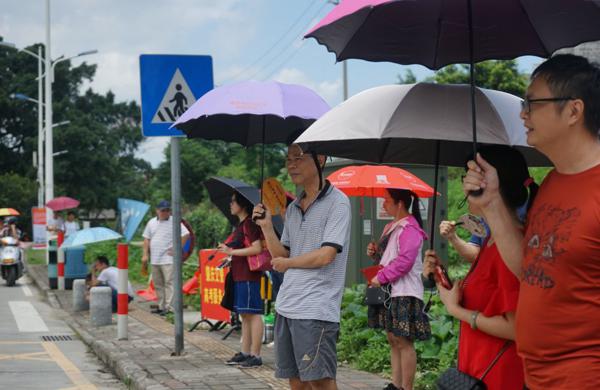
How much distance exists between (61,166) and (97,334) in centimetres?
5088

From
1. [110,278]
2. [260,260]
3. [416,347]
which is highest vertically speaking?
[260,260]

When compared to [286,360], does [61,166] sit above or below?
above

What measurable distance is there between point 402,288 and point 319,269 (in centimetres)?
190

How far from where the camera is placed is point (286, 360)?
193 inches

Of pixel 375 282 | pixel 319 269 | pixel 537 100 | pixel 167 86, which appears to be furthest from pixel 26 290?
pixel 537 100

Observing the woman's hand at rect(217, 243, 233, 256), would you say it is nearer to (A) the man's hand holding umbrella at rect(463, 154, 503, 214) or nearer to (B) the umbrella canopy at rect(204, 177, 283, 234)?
(B) the umbrella canopy at rect(204, 177, 283, 234)

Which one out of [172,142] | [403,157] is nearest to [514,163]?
[403,157]

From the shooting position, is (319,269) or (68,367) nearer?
(319,269)

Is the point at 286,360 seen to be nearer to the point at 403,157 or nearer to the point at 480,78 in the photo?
the point at 403,157

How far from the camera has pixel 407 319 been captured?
6.54 m

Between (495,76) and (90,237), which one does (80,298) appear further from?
(495,76)

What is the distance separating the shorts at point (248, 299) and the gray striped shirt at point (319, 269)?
10.2 ft

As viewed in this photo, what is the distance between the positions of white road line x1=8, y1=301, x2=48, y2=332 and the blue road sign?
5544 mm

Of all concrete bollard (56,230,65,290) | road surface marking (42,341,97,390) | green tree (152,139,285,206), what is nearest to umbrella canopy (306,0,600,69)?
road surface marking (42,341,97,390)
